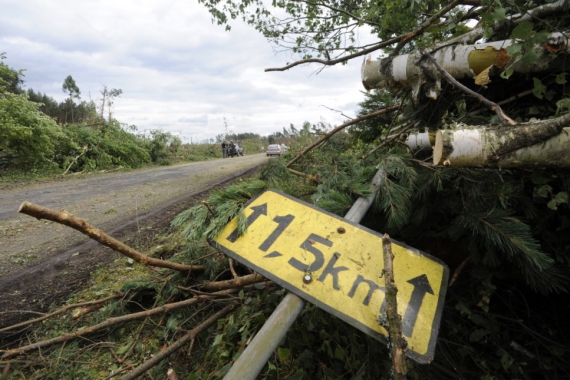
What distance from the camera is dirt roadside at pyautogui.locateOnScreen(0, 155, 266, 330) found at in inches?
84.9

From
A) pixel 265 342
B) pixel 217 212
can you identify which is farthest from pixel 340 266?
pixel 217 212

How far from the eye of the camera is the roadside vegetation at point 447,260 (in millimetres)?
1210

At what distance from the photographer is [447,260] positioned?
68.0 inches

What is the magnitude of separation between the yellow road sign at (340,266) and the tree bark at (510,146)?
46 centimetres

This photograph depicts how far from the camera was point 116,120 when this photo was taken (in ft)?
43.3

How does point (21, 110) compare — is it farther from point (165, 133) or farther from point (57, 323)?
point (57, 323)

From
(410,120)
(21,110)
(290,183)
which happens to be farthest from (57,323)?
(21,110)

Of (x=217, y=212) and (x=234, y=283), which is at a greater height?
(x=217, y=212)

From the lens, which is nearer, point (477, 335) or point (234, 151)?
point (477, 335)

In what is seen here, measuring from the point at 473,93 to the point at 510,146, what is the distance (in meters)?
0.41

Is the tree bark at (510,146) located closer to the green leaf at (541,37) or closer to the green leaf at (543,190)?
the green leaf at (543,190)

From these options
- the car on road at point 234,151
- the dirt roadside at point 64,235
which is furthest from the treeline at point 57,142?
the car on road at point 234,151

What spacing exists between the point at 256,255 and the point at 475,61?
167 centimetres

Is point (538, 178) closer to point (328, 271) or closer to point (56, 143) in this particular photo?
point (328, 271)
